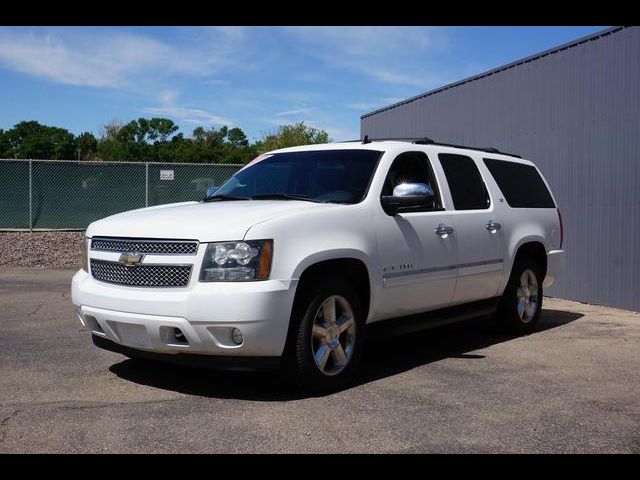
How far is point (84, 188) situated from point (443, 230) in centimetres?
1347

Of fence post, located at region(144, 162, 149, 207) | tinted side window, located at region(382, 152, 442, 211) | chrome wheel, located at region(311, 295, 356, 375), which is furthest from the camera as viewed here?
fence post, located at region(144, 162, 149, 207)

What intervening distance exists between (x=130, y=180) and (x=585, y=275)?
11.9 meters

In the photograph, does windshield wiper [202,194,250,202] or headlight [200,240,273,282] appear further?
windshield wiper [202,194,250,202]

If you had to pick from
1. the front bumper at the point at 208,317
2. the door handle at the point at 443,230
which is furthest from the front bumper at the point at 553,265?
the front bumper at the point at 208,317

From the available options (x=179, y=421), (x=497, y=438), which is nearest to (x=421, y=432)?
(x=497, y=438)

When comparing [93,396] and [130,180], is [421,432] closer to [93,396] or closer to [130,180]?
[93,396]

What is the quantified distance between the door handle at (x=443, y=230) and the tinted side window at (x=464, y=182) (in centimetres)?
37

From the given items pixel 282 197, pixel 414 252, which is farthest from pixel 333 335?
pixel 282 197

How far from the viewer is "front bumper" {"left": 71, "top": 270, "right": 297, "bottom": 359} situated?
185 inches

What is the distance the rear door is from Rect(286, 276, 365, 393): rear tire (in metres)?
1.51

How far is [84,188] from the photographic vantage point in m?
17.7

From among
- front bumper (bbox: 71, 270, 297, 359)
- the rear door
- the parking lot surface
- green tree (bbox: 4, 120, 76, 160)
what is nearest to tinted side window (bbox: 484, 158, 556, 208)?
the rear door

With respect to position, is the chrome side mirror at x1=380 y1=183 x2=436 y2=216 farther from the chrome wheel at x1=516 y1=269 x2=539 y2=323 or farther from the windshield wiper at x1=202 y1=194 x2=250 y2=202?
the chrome wheel at x1=516 y1=269 x2=539 y2=323

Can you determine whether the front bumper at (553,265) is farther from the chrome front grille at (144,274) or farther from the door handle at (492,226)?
the chrome front grille at (144,274)
